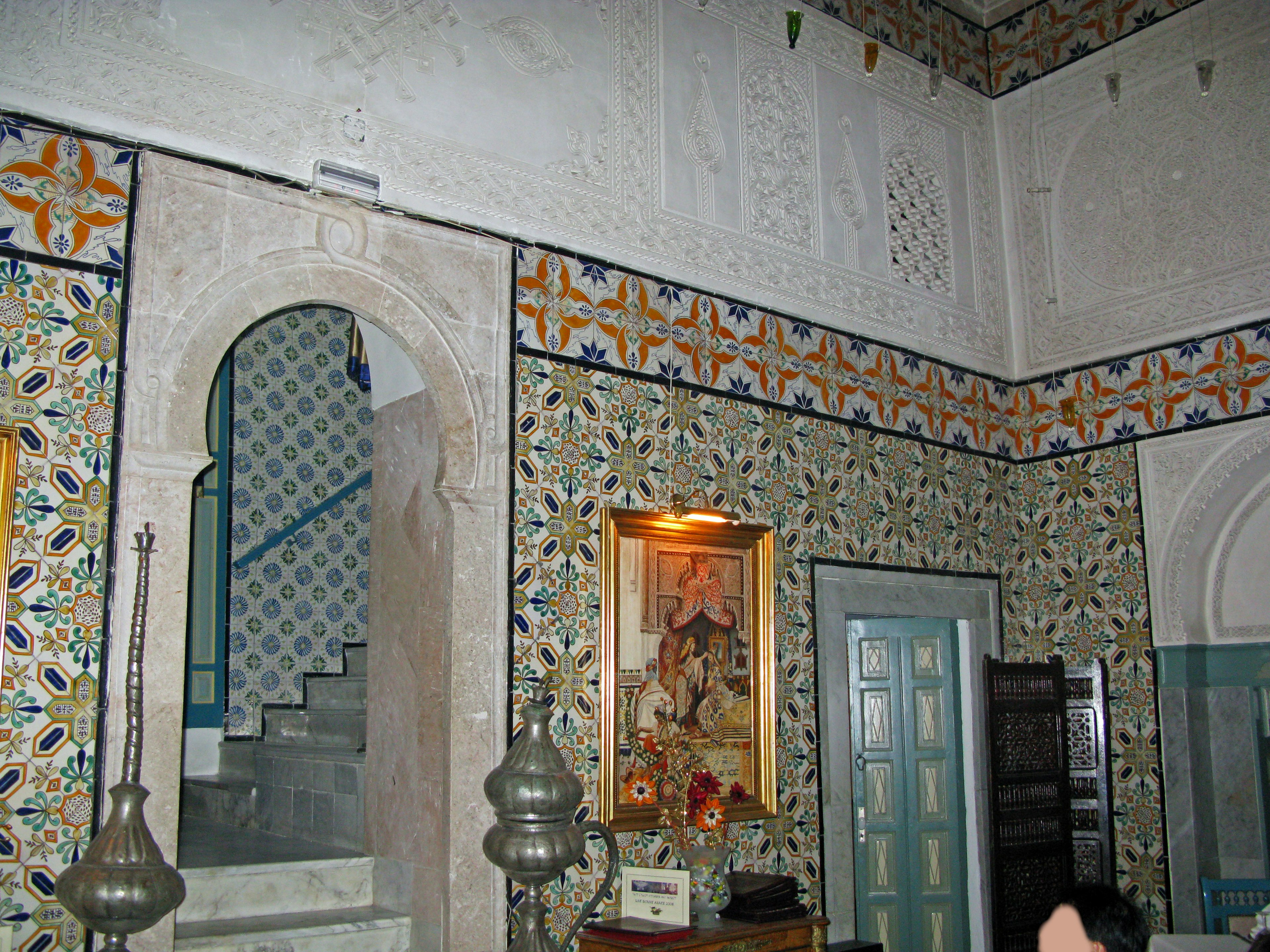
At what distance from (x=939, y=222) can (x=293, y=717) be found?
453 cm

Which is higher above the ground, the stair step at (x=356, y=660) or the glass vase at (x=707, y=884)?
the stair step at (x=356, y=660)

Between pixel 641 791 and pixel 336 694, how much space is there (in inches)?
85.5

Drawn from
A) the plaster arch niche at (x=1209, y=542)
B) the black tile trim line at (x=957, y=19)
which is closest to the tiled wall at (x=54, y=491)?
the black tile trim line at (x=957, y=19)

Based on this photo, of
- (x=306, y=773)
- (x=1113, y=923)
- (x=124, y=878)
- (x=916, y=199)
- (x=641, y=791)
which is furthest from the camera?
(x=916, y=199)

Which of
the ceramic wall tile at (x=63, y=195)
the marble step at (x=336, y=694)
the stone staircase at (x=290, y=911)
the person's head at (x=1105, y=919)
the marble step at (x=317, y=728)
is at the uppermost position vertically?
the ceramic wall tile at (x=63, y=195)

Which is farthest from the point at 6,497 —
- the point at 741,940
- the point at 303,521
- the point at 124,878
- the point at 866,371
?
the point at 866,371

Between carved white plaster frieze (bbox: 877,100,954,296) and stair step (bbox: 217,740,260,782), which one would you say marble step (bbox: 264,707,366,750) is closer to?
stair step (bbox: 217,740,260,782)

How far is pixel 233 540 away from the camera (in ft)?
22.0

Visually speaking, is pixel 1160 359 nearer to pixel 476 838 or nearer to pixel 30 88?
pixel 476 838

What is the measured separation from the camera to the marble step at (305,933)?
3.70 m

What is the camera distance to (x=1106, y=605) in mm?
6152

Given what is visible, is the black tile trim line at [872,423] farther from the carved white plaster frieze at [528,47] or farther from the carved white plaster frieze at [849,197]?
the carved white plaster frieze at [528,47]

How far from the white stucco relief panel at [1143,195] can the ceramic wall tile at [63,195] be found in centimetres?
511

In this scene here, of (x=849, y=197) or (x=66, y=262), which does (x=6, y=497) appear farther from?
(x=849, y=197)
